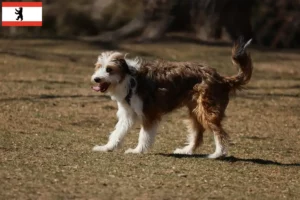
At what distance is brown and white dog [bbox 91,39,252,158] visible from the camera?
915 centimetres

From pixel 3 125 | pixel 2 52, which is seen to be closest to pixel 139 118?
pixel 3 125

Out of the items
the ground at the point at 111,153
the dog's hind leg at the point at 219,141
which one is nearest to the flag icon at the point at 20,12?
the ground at the point at 111,153

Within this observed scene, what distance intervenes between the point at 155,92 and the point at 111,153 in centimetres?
85

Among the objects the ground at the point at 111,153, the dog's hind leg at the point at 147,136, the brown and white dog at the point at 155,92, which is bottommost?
the ground at the point at 111,153

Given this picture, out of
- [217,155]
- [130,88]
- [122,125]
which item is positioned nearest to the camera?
[130,88]

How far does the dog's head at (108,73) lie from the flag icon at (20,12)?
12.0m

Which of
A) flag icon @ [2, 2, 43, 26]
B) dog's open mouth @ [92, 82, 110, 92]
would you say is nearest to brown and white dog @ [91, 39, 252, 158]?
dog's open mouth @ [92, 82, 110, 92]

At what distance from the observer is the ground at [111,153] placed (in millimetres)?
7645

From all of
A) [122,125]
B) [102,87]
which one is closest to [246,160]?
[122,125]

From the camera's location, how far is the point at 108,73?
905cm

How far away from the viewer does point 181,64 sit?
955cm

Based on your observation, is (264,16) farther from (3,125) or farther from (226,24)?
(3,125)

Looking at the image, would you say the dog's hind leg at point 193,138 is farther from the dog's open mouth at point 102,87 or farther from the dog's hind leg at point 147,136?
the dog's open mouth at point 102,87

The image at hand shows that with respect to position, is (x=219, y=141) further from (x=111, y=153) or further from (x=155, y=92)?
(x=111, y=153)
